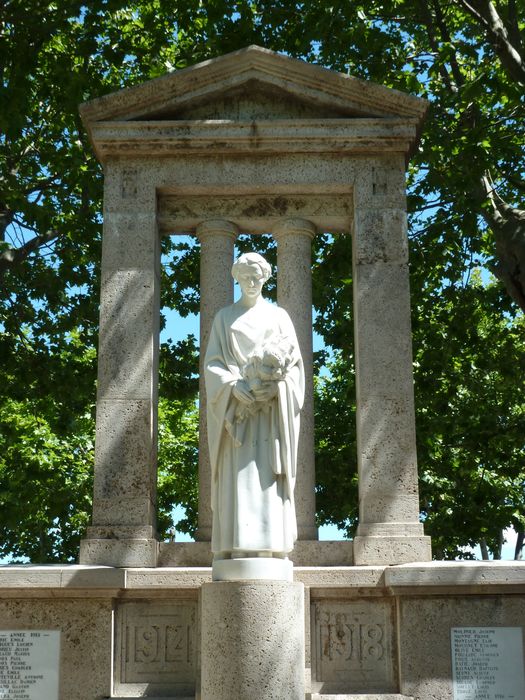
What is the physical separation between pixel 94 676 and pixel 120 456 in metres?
2.00

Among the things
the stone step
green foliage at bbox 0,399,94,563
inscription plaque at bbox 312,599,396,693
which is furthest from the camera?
green foliage at bbox 0,399,94,563

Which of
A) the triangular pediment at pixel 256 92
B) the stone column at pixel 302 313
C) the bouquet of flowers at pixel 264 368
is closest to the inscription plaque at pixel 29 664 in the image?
the stone column at pixel 302 313

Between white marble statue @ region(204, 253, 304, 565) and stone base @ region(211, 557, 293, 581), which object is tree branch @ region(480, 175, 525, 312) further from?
stone base @ region(211, 557, 293, 581)

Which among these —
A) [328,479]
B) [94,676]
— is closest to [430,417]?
[328,479]

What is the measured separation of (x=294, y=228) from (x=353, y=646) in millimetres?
4221

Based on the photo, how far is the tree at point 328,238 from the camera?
507 inches

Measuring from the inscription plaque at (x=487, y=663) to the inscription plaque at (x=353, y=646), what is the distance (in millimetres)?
599

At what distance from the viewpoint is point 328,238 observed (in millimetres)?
16625

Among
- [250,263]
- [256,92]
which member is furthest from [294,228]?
[250,263]

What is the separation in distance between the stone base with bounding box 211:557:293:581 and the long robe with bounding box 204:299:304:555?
9cm

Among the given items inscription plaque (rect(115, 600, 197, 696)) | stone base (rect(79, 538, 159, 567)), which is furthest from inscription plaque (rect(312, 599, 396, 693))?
stone base (rect(79, 538, 159, 567))

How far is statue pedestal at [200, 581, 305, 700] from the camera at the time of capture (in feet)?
23.1

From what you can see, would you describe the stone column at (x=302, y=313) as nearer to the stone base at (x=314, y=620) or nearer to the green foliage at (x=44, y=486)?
the stone base at (x=314, y=620)

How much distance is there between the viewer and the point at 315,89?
10.1 meters
